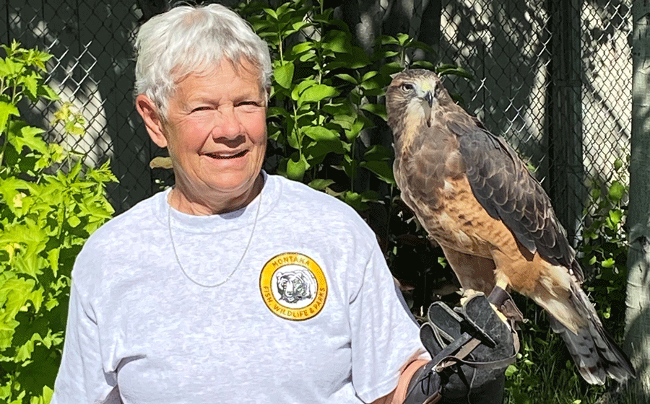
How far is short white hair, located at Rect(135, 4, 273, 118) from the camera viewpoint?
1.99 metres

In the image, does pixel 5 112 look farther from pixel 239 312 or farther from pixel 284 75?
pixel 239 312

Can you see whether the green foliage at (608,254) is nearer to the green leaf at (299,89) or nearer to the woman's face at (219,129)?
the green leaf at (299,89)

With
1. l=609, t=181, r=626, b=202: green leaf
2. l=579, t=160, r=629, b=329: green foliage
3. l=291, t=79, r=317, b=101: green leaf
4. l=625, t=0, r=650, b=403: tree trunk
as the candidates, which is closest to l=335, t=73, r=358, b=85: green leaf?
→ l=291, t=79, r=317, b=101: green leaf

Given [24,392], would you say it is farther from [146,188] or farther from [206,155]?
[146,188]

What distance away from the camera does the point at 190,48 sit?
1995 millimetres

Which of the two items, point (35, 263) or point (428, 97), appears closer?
point (35, 263)

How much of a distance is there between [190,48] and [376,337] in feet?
2.42

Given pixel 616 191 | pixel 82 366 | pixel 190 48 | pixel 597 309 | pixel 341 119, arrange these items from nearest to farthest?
1. pixel 190 48
2. pixel 82 366
3. pixel 341 119
4. pixel 597 309
5. pixel 616 191

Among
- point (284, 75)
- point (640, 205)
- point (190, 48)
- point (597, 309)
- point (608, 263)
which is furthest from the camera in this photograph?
point (597, 309)

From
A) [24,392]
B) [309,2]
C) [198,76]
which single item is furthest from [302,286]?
[309,2]

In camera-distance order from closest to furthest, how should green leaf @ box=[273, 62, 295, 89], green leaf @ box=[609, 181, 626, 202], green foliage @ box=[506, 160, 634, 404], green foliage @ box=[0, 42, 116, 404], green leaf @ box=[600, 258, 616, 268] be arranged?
green foliage @ box=[0, 42, 116, 404]
green leaf @ box=[273, 62, 295, 89]
green foliage @ box=[506, 160, 634, 404]
green leaf @ box=[600, 258, 616, 268]
green leaf @ box=[609, 181, 626, 202]

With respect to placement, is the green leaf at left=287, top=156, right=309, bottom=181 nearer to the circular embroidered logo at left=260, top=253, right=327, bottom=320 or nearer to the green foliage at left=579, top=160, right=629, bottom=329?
the circular embroidered logo at left=260, top=253, right=327, bottom=320

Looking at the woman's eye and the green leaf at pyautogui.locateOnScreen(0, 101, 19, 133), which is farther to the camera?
the green leaf at pyautogui.locateOnScreen(0, 101, 19, 133)

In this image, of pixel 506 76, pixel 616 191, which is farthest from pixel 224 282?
pixel 506 76
